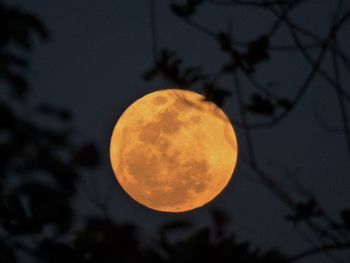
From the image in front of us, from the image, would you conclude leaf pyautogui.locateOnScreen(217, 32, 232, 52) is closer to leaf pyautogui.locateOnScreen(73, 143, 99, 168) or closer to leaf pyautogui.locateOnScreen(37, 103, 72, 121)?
leaf pyautogui.locateOnScreen(73, 143, 99, 168)

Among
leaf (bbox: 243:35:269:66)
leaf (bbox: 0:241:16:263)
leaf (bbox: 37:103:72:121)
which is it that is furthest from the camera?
leaf (bbox: 37:103:72:121)

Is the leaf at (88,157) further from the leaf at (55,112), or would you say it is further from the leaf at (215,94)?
the leaf at (55,112)

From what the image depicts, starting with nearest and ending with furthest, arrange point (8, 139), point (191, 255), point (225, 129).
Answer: point (191, 255)
point (225, 129)
point (8, 139)

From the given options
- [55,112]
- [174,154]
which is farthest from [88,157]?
[55,112]

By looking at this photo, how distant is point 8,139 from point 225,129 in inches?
349

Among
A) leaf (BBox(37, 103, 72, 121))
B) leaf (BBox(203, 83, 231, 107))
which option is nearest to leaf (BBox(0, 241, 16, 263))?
leaf (BBox(203, 83, 231, 107))

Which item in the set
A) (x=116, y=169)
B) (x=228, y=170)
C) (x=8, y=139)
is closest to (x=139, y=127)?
(x=116, y=169)

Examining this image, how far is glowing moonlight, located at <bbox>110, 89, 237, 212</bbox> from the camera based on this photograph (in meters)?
2.78

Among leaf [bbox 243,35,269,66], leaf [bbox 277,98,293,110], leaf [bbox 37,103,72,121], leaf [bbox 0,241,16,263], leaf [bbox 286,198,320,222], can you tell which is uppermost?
leaf [bbox 37,103,72,121]

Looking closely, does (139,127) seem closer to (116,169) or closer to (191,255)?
(116,169)

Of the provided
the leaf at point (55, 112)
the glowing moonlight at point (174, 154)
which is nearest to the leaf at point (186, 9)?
the glowing moonlight at point (174, 154)

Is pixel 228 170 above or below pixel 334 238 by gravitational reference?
above

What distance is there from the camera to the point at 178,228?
2129 millimetres

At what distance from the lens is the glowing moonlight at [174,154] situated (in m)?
2.78
